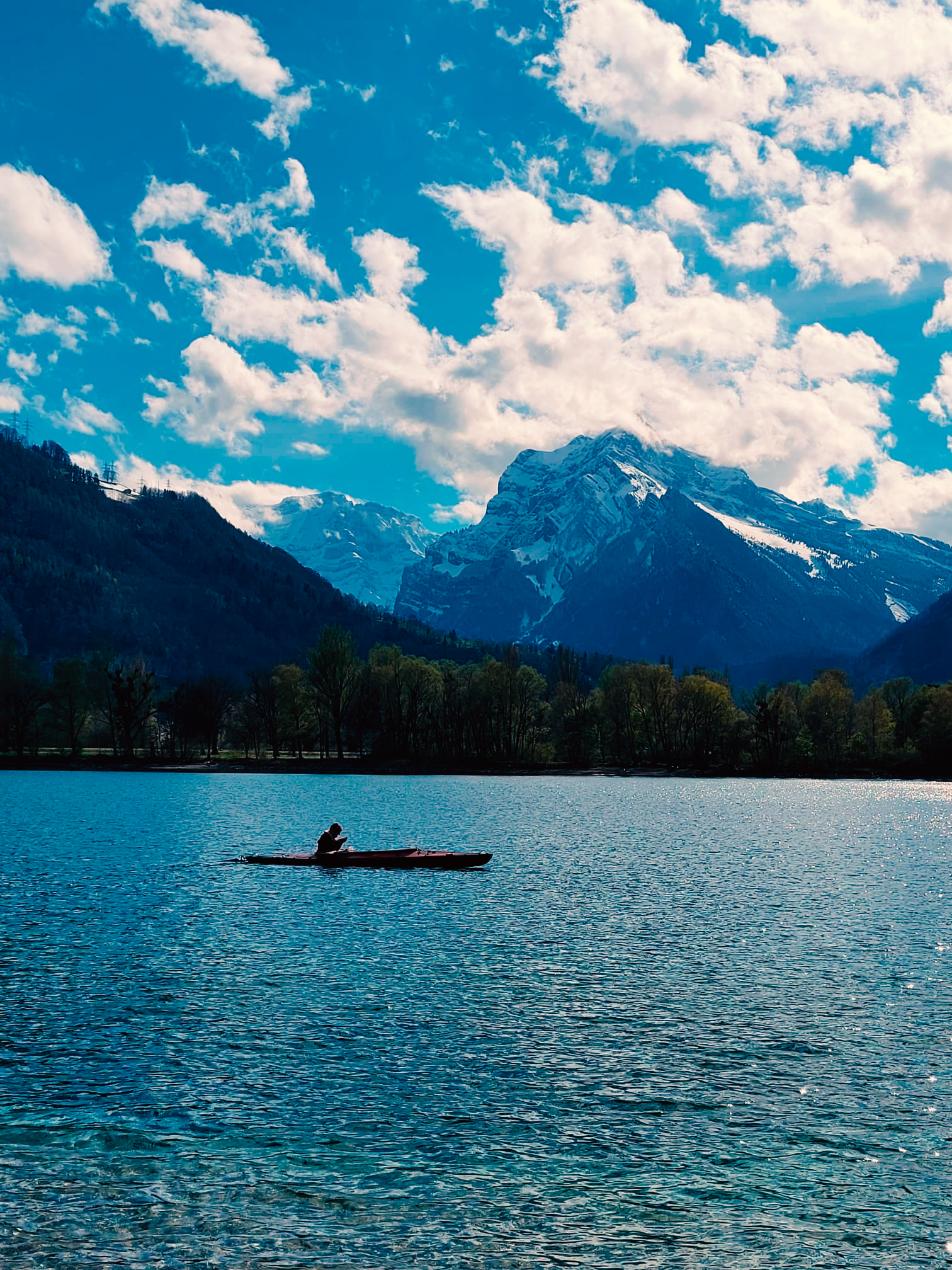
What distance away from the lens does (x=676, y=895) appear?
209 ft

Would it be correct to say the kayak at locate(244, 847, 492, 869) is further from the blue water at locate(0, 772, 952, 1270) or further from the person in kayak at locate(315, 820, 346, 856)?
the blue water at locate(0, 772, 952, 1270)

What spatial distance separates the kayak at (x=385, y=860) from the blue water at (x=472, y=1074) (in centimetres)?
644

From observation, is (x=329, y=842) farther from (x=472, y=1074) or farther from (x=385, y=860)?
(x=472, y=1074)

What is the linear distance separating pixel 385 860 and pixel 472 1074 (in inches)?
1869

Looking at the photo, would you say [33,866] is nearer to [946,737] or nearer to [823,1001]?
[823,1001]

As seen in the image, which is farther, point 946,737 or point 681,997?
point 946,737

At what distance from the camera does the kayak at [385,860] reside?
74.5m

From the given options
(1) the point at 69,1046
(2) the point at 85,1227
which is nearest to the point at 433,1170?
(2) the point at 85,1227

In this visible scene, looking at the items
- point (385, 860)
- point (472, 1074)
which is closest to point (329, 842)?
point (385, 860)

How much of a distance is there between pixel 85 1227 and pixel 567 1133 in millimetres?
11213

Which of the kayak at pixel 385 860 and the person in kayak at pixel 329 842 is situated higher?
the person in kayak at pixel 329 842

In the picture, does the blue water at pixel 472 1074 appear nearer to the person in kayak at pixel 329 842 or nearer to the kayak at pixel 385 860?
the kayak at pixel 385 860

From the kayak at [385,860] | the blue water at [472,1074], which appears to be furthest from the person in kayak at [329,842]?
the blue water at [472,1074]

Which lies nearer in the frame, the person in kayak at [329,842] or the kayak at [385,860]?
the kayak at [385,860]
